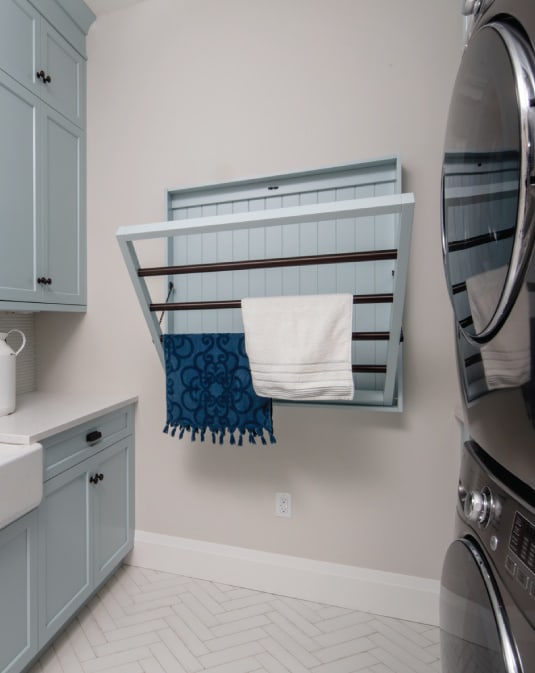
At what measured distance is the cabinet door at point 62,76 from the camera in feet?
5.58

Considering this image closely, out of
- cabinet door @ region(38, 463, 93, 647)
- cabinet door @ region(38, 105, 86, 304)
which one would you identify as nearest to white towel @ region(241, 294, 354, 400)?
cabinet door @ region(38, 463, 93, 647)

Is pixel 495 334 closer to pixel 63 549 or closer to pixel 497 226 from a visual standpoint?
pixel 497 226

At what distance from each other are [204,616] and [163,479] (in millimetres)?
594

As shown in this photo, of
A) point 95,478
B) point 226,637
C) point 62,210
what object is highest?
point 62,210

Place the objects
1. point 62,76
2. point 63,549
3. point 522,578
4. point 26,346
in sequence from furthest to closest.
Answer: point 26,346 < point 62,76 < point 63,549 < point 522,578

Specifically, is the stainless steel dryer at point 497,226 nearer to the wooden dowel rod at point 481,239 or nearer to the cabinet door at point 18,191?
the wooden dowel rod at point 481,239

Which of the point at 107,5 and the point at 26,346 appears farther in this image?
the point at 26,346

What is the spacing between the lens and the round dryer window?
403 mm

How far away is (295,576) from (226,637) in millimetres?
369

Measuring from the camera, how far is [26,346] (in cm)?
202

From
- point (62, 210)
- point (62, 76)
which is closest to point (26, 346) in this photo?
point (62, 210)

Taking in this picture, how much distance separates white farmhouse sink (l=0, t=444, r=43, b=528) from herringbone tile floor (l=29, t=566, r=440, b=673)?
63 cm

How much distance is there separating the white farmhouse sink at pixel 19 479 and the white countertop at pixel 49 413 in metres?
0.04

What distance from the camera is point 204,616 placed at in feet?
5.20
